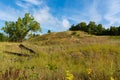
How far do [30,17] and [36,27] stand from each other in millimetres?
3524

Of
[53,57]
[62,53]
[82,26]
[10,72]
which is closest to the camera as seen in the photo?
[10,72]

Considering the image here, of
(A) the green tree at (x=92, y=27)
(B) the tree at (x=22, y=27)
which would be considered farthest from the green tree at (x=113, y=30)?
(B) the tree at (x=22, y=27)

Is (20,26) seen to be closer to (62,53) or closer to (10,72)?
(62,53)

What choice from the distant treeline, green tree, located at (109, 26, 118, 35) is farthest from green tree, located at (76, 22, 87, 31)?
green tree, located at (109, 26, 118, 35)

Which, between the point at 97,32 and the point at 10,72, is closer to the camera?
the point at 10,72

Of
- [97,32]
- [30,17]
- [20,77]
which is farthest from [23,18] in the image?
[20,77]

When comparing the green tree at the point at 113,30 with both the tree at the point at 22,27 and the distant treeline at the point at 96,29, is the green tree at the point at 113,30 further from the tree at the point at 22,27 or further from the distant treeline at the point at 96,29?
the tree at the point at 22,27

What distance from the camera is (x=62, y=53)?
12.9 metres

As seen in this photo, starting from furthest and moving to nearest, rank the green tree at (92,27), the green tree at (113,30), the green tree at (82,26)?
the green tree at (82,26)
the green tree at (92,27)
the green tree at (113,30)

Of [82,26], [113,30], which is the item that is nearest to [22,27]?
[82,26]

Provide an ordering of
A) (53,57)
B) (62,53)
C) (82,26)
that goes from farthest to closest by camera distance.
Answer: (82,26), (62,53), (53,57)

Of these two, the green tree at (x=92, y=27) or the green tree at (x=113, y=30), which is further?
the green tree at (x=92, y=27)

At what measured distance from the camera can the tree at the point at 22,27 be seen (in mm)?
68200

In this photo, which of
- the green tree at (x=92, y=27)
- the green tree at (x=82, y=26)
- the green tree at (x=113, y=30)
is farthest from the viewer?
the green tree at (x=82, y=26)
